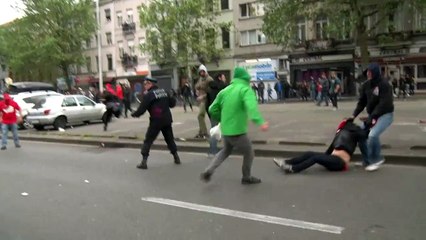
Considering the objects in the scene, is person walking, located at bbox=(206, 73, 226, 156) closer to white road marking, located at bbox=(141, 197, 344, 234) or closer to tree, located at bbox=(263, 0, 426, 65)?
white road marking, located at bbox=(141, 197, 344, 234)

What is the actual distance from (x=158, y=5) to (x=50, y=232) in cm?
3504

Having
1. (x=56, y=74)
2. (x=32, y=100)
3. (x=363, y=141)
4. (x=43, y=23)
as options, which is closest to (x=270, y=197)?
(x=363, y=141)

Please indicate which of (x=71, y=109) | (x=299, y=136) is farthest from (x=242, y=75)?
(x=71, y=109)

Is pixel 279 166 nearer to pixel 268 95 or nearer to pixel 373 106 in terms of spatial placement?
pixel 373 106

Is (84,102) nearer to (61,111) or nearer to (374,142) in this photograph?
(61,111)

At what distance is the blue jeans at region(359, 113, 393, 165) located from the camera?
7.77 metres

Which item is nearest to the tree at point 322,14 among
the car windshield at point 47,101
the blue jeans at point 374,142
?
the car windshield at point 47,101

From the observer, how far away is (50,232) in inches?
206

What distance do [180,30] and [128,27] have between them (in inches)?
502

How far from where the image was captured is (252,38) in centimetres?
4141

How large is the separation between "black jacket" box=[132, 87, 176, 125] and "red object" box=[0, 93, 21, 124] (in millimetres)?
6171

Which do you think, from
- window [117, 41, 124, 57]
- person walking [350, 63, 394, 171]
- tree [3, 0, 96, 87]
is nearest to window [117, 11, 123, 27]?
window [117, 41, 124, 57]

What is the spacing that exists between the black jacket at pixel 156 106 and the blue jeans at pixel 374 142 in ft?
11.7

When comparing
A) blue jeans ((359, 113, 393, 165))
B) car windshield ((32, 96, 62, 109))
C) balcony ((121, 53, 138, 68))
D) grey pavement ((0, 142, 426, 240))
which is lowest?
grey pavement ((0, 142, 426, 240))
